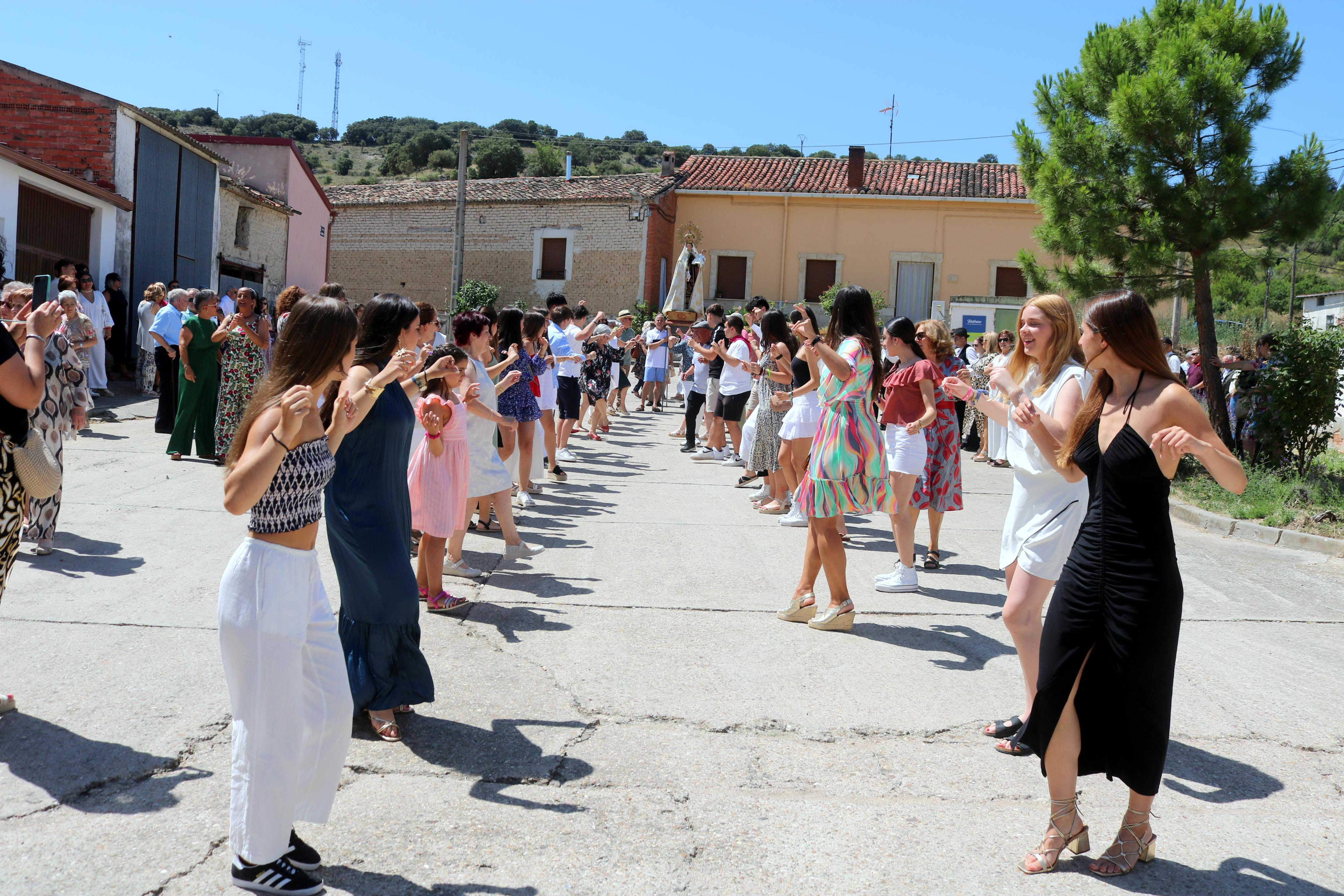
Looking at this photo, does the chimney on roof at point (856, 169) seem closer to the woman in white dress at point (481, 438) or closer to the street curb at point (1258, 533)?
the street curb at point (1258, 533)

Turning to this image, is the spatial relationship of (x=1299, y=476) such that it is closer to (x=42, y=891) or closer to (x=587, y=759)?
(x=587, y=759)

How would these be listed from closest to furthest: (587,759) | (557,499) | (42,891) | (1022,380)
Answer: (42,891) < (587,759) < (1022,380) < (557,499)

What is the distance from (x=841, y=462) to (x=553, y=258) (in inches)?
1376

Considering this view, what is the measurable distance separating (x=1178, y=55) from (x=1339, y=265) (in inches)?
2199

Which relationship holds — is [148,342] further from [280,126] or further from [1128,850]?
[280,126]

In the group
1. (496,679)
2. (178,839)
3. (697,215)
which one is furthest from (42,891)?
(697,215)

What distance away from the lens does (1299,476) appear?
37.7 feet

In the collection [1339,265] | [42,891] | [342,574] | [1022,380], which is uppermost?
[1339,265]

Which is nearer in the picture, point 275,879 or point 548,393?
point 275,879

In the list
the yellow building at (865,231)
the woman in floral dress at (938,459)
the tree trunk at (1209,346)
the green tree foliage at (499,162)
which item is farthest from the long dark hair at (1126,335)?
the green tree foliage at (499,162)

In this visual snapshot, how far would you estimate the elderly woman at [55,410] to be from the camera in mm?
6477

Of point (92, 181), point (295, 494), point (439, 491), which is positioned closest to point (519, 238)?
point (92, 181)

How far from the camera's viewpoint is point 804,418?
28.6 ft

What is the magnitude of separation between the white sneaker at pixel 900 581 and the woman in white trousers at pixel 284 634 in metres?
4.44
